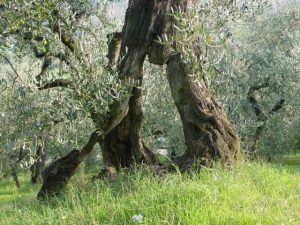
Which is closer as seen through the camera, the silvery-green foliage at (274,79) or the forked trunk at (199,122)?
the forked trunk at (199,122)

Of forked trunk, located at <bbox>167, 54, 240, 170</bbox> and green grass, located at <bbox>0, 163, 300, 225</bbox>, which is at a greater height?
forked trunk, located at <bbox>167, 54, 240, 170</bbox>

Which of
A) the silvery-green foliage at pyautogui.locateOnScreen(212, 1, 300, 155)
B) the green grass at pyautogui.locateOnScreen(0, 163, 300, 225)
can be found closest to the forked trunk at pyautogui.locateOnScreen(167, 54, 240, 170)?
the green grass at pyautogui.locateOnScreen(0, 163, 300, 225)

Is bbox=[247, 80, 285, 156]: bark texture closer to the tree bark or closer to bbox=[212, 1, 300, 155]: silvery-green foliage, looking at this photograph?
bbox=[212, 1, 300, 155]: silvery-green foliage

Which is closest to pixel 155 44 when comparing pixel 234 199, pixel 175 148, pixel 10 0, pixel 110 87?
pixel 110 87

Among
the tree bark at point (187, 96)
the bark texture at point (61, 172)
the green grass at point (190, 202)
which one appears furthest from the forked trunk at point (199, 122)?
the bark texture at point (61, 172)

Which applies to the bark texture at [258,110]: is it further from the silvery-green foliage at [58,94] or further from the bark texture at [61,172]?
the bark texture at [61,172]

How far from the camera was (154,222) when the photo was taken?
5.94m

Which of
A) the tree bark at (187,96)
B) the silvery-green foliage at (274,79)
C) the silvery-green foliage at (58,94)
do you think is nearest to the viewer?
the silvery-green foliage at (58,94)

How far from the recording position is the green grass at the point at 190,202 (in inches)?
239

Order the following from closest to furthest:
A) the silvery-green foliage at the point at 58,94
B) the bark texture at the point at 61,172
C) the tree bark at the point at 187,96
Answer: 1. the silvery-green foliage at the point at 58,94
2. the tree bark at the point at 187,96
3. the bark texture at the point at 61,172

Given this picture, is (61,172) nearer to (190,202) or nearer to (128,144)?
(128,144)

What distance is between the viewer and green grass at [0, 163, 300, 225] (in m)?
6.06

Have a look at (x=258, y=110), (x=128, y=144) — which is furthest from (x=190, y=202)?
(x=258, y=110)

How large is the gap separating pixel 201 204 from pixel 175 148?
19.2 m
